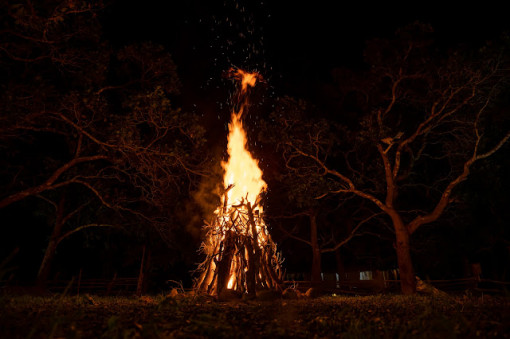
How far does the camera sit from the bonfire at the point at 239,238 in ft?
34.5

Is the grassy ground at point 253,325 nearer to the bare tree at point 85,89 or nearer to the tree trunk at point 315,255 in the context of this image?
the bare tree at point 85,89

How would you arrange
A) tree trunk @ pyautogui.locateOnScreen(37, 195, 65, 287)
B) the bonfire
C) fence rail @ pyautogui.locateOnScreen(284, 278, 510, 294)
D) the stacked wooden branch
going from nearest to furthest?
the stacked wooden branch, the bonfire, fence rail @ pyautogui.locateOnScreen(284, 278, 510, 294), tree trunk @ pyautogui.locateOnScreen(37, 195, 65, 287)

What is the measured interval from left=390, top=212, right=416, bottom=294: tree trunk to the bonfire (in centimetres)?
513

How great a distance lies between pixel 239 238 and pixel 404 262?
22.7ft

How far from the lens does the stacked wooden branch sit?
1041 centimetres

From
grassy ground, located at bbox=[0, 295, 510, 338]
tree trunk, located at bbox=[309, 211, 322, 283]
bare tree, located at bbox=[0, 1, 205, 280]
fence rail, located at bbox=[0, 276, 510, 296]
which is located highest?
bare tree, located at bbox=[0, 1, 205, 280]

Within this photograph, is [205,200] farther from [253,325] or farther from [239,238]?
[253,325]

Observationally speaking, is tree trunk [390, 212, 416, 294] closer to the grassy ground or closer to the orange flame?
the orange flame

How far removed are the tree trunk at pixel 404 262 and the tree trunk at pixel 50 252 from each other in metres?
14.4

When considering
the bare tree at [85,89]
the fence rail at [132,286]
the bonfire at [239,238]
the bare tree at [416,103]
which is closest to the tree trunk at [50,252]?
the fence rail at [132,286]

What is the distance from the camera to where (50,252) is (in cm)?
1634

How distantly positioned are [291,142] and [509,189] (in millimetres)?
13952

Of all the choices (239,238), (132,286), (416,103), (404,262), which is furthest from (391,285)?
(132,286)

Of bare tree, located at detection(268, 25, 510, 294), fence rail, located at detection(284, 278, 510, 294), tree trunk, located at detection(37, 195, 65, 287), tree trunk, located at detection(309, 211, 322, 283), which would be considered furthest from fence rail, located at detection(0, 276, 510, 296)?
bare tree, located at detection(268, 25, 510, 294)
